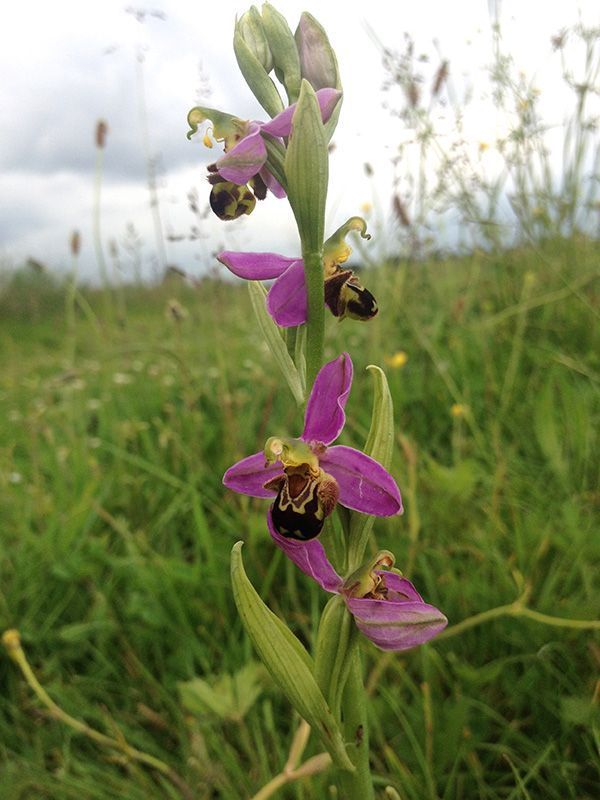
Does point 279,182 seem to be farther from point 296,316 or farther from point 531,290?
point 531,290

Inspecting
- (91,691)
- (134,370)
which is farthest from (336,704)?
(134,370)

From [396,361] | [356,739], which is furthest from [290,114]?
[396,361]

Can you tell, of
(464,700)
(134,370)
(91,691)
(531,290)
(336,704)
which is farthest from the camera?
(134,370)

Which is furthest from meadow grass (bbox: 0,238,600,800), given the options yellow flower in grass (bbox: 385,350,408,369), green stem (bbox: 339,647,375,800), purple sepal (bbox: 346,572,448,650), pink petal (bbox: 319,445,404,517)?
pink petal (bbox: 319,445,404,517)

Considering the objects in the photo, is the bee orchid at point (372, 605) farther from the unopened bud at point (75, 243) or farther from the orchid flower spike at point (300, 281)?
the unopened bud at point (75, 243)

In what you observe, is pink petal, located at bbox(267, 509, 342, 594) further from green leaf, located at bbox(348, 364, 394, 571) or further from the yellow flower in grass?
the yellow flower in grass

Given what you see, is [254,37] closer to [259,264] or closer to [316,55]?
[316,55]
